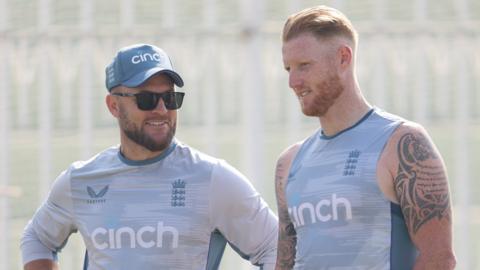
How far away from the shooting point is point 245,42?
5879mm

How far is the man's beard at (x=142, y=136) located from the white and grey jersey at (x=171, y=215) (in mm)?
63

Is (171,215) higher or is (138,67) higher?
(138,67)

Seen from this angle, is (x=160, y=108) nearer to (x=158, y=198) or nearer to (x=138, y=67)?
(x=138, y=67)

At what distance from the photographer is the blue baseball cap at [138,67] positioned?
13.2 feet

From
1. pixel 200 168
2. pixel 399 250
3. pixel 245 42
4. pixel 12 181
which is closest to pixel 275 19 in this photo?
pixel 245 42

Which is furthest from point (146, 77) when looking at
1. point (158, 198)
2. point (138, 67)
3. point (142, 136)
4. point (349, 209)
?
point (349, 209)

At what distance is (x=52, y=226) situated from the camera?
14.1ft

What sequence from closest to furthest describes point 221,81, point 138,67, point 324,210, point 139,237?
point 324,210, point 139,237, point 138,67, point 221,81

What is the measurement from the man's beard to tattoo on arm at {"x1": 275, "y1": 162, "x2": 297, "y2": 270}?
0.43 m

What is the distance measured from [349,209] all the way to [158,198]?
0.82 m

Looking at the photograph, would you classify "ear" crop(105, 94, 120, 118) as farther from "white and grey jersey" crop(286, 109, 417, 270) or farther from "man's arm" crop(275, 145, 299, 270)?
"white and grey jersey" crop(286, 109, 417, 270)

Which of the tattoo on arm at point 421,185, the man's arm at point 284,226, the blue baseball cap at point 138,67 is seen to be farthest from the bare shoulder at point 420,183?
the blue baseball cap at point 138,67

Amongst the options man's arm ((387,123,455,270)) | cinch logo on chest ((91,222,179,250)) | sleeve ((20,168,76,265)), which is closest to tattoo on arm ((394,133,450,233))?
man's arm ((387,123,455,270))

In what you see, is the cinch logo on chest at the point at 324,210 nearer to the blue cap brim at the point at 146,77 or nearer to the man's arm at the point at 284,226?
the man's arm at the point at 284,226
